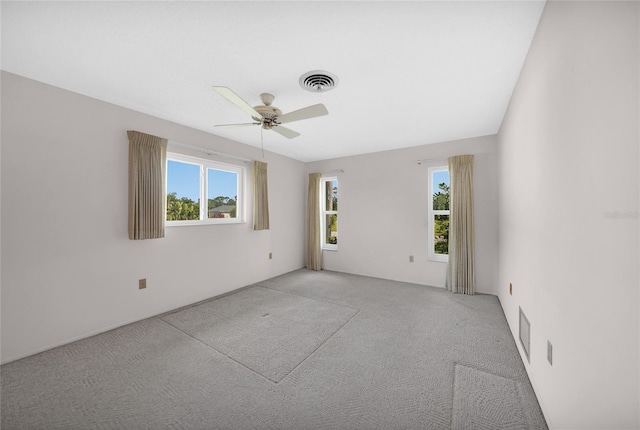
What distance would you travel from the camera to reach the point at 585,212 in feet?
3.28

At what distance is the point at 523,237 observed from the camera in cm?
199

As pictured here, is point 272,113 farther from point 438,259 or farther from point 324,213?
point 438,259

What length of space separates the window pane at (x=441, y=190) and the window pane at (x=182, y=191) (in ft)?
12.4

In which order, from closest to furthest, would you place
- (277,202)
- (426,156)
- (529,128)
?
(529,128) < (426,156) < (277,202)

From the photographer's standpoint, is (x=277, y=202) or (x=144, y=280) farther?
(x=277, y=202)

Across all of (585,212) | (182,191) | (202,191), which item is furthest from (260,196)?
(585,212)

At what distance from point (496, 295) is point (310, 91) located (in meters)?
3.72

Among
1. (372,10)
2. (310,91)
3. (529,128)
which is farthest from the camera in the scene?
(310,91)

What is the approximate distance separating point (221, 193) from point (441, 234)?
12.1 ft

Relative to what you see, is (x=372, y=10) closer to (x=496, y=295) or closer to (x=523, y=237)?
(x=523, y=237)

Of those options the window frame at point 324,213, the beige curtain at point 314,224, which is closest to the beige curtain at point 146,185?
the beige curtain at point 314,224

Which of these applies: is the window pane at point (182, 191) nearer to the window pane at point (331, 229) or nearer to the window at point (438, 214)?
the window pane at point (331, 229)

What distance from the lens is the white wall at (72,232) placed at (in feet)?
6.55

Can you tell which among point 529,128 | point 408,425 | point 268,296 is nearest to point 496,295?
point 529,128
